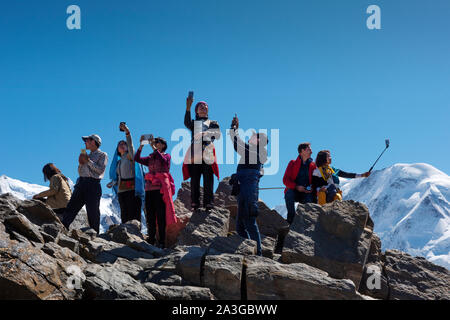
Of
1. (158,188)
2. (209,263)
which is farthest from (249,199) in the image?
(158,188)

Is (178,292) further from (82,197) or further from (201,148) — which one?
(82,197)

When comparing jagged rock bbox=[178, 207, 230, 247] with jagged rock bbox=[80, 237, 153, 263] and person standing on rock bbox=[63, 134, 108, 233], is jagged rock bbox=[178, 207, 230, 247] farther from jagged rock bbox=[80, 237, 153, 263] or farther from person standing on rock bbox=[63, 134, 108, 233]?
person standing on rock bbox=[63, 134, 108, 233]

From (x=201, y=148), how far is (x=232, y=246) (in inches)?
104

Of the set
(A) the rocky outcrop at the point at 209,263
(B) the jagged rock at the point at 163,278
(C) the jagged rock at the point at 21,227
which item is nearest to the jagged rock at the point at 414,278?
(A) the rocky outcrop at the point at 209,263

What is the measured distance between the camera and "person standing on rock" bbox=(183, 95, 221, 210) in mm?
11930

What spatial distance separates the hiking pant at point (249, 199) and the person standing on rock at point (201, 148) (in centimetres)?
118

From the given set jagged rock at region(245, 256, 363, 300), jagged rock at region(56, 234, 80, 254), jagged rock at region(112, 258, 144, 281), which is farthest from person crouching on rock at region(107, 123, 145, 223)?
jagged rock at region(245, 256, 363, 300)

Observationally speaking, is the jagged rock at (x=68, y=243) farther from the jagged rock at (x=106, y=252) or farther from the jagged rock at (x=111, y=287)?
the jagged rock at (x=111, y=287)

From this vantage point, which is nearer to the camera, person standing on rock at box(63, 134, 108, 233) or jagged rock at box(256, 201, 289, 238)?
person standing on rock at box(63, 134, 108, 233)

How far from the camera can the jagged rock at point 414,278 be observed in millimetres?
11680

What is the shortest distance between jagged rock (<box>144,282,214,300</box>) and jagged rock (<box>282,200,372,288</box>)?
2668 mm

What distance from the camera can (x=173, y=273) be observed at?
32.6 ft
